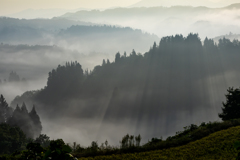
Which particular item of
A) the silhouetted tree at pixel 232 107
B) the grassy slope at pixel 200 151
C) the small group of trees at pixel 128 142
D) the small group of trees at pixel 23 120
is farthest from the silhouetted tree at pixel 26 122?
the grassy slope at pixel 200 151

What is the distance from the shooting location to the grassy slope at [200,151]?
51.8 ft

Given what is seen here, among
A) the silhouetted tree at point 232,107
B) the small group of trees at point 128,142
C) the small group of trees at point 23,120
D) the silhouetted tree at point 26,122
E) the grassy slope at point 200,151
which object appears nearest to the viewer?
the grassy slope at point 200,151

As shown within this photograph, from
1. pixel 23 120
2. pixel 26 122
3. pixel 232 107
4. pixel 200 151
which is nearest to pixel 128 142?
pixel 200 151

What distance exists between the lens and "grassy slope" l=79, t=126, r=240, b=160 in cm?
1579

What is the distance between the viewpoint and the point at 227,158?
15070mm

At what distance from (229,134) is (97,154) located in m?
10.8

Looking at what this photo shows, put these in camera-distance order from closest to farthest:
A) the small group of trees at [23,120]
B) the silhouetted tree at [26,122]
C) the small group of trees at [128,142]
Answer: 1. the small group of trees at [128,142]
2. the silhouetted tree at [26,122]
3. the small group of trees at [23,120]

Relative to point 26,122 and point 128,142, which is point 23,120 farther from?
point 128,142

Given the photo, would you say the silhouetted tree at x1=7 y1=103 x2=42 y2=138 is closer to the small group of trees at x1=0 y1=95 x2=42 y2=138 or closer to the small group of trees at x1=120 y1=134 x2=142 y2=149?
the small group of trees at x1=0 y1=95 x2=42 y2=138

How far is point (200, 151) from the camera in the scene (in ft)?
54.3

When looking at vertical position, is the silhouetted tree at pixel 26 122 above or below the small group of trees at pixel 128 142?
above

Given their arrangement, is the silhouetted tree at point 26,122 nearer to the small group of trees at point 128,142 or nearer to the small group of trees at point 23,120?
the small group of trees at point 23,120

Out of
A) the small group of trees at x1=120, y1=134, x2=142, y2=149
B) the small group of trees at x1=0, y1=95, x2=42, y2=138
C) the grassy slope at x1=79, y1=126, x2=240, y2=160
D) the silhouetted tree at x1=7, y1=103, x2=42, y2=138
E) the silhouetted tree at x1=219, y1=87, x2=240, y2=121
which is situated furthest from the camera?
the small group of trees at x1=0, y1=95, x2=42, y2=138

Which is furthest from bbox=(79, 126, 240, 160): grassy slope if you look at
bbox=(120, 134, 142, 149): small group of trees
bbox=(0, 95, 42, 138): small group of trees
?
bbox=(0, 95, 42, 138): small group of trees
